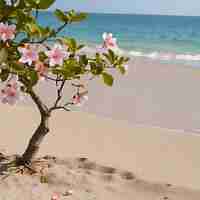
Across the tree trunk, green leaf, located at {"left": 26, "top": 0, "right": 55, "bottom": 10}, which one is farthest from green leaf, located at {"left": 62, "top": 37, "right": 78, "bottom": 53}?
the tree trunk

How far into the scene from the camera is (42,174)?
3.51 m

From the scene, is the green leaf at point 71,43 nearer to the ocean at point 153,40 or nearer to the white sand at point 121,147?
the white sand at point 121,147

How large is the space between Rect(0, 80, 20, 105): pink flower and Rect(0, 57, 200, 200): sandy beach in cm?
77

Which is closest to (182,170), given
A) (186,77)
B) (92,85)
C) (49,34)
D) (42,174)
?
(42,174)

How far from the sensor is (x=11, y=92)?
8.73 feet

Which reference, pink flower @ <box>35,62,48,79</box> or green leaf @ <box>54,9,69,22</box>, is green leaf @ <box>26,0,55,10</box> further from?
pink flower @ <box>35,62,48,79</box>

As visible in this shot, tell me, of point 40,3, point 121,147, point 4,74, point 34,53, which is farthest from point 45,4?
point 121,147

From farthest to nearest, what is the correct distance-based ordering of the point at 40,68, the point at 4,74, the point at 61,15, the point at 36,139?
the point at 36,139 → the point at 61,15 → the point at 4,74 → the point at 40,68

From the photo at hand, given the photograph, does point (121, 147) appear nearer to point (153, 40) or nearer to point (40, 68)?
point (40, 68)

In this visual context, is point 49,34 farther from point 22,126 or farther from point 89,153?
point 22,126

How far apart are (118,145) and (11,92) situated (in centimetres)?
215

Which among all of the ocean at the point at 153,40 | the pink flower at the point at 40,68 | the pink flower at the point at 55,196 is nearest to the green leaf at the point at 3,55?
the pink flower at the point at 40,68

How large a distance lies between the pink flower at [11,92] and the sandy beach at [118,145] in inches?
30.2

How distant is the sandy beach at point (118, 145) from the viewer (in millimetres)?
3393
